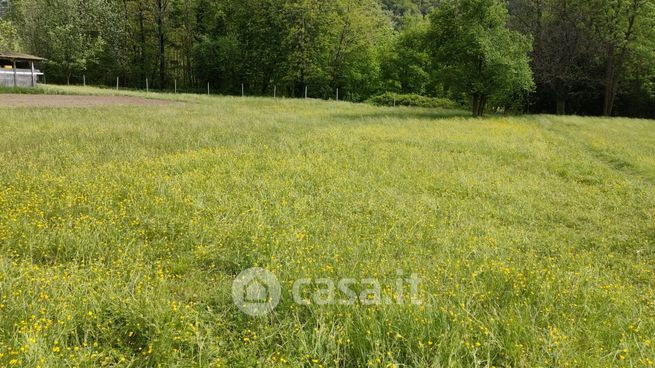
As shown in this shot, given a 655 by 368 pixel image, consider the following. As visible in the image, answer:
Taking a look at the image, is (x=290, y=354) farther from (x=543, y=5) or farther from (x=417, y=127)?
(x=543, y=5)

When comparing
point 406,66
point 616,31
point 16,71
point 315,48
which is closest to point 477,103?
point 616,31

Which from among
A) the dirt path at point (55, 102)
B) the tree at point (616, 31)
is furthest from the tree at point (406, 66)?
the dirt path at point (55, 102)

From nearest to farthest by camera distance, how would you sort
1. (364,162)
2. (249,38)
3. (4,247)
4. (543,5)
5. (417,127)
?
(4,247)
(364,162)
(417,127)
(543,5)
(249,38)

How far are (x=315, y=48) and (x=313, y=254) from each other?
165 feet

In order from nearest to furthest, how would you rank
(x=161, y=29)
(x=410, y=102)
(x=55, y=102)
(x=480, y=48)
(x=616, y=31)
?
(x=55, y=102)
(x=480, y=48)
(x=616, y=31)
(x=410, y=102)
(x=161, y=29)

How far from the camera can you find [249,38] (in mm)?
55312

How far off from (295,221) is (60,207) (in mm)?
3735

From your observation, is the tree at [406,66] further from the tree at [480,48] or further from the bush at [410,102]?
the tree at [480,48]

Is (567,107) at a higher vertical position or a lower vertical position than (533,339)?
higher

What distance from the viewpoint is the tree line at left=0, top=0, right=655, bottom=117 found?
4038cm

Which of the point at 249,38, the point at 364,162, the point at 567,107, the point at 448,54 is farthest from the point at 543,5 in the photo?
the point at 364,162

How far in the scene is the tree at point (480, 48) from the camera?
2747cm

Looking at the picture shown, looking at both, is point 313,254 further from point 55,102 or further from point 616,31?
point 616,31

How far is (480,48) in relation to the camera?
27.1 metres
